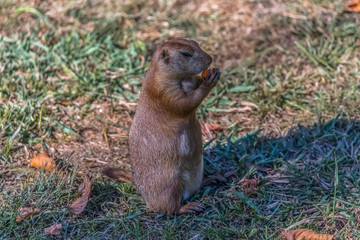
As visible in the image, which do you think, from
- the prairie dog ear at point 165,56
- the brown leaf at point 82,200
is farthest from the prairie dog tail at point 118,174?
the prairie dog ear at point 165,56

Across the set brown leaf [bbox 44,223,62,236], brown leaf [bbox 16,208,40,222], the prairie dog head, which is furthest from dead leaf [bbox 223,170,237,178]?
brown leaf [bbox 16,208,40,222]

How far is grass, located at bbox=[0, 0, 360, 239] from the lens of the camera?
3961 mm

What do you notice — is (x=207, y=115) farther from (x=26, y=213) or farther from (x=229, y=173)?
(x=26, y=213)

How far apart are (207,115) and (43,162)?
1731 millimetres

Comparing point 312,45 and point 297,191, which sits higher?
point 312,45

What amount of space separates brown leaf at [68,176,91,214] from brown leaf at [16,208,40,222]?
0.83ft

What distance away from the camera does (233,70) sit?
597 centimetres

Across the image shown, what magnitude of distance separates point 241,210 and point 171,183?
0.57 metres

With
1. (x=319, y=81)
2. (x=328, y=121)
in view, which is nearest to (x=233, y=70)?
(x=319, y=81)

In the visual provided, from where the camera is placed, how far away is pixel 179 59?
3740 mm

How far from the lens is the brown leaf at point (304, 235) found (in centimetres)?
357

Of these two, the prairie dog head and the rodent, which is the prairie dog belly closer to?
the rodent

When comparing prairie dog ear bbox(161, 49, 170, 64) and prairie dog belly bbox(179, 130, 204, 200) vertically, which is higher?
prairie dog ear bbox(161, 49, 170, 64)

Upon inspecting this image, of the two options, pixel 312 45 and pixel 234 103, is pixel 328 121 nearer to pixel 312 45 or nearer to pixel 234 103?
pixel 234 103
